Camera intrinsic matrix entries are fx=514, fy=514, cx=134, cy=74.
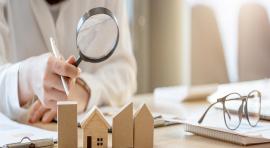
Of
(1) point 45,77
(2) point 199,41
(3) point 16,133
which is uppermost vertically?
(2) point 199,41

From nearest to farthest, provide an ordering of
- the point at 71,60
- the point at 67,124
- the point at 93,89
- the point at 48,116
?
the point at 67,124 → the point at 71,60 → the point at 48,116 → the point at 93,89

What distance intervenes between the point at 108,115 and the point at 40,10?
29 cm

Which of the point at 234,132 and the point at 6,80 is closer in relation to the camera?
the point at 234,132

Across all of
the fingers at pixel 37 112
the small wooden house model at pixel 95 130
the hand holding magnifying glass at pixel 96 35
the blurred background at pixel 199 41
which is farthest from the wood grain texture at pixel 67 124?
the blurred background at pixel 199 41

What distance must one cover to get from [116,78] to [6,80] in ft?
1.58

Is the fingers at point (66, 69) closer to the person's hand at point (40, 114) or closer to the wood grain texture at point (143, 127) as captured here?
the wood grain texture at point (143, 127)

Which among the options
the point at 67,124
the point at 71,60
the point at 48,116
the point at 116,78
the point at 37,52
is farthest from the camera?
the point at 116,78

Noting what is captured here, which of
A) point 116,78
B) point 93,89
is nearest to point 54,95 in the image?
point 93,89

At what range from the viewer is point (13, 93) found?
3.56ft

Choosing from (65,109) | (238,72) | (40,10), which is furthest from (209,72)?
(65,109)

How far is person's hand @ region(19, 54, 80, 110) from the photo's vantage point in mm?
931

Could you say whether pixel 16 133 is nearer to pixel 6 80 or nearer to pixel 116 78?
pixel 6 80

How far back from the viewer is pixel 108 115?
1.21 meters

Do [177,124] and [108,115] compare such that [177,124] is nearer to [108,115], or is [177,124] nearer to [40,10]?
[108,115]
